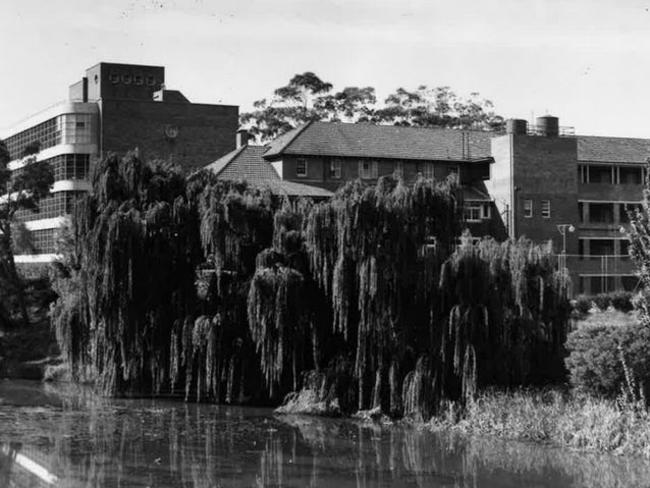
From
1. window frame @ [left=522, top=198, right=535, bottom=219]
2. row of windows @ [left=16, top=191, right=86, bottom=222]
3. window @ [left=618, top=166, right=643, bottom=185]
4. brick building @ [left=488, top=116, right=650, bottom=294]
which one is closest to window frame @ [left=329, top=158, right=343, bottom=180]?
brick building @ [left=488, top=116, right=650, bottom=294]

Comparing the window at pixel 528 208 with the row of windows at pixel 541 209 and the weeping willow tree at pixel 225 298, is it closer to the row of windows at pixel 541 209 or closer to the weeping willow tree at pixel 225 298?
the row of windows at pixel 541 209

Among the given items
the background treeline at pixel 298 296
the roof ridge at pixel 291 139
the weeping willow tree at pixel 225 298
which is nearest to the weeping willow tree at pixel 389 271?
the background treeline at pixel 298 296

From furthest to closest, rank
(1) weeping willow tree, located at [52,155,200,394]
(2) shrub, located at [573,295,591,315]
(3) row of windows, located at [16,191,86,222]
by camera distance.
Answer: (3) row of windows, located at [16,191,86,222] → (2) shrub, located at [573,295,591,315] → (1) weeping willow tree, located at [52,155,200,394]

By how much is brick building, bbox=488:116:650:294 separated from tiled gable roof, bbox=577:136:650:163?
0.07 m

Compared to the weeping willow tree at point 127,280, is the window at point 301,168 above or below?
above

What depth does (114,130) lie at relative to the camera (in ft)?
238

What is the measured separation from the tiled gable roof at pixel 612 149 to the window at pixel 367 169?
14.2 metres

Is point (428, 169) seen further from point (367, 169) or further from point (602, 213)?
point (602, 213)

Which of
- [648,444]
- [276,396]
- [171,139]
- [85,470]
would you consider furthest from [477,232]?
[85,470]

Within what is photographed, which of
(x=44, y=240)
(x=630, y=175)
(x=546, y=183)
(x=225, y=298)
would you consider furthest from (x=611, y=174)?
(x=44, y=240)

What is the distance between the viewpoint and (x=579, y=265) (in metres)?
63.6

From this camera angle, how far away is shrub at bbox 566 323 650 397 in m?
29.8

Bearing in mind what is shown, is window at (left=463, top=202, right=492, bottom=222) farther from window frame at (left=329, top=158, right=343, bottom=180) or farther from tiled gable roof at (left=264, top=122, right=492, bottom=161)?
window frame at (left=329, top=158, right=343, bottom=180)

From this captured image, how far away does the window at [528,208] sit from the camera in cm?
6450
